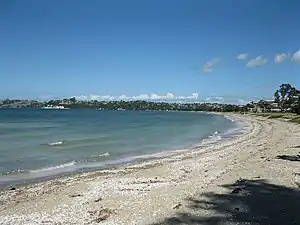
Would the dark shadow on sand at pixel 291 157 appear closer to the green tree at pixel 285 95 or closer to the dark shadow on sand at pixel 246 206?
the dark shadow on sand at pixel 246 206

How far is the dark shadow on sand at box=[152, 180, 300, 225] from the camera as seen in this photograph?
10188 mm

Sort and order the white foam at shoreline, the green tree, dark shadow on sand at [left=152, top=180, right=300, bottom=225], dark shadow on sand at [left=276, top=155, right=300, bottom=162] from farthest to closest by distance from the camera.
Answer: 1. the green tree
2. the white foam at shoreline
3. dark shadow on sand at [left=276, top=155, right=300, bottom=162]
4. dark shadow on sand at [left=152, top=180, right=300, bottom=225]

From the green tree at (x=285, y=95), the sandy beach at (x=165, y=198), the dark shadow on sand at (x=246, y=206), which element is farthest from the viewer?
the green tree at (x=285, y=95)

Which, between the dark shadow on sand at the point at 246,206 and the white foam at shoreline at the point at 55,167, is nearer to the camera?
the dark shadow on sand at the point at 246,206

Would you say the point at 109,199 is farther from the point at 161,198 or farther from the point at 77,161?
the point at 77,161

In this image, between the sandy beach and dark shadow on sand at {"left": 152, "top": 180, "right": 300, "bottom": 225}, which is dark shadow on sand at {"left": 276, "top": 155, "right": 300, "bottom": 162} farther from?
dark shadow on sand at {"left": 152, "top": 180, "right": 300, "bottom": 225}

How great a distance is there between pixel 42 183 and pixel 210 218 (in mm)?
10899

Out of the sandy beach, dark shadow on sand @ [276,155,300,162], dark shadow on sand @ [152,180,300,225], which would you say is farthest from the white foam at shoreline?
dark shadow on sand @ [276,155,300,162]

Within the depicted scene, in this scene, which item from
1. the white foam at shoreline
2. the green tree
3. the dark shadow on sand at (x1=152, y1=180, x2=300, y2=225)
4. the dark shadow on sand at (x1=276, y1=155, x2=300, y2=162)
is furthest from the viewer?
the green tree

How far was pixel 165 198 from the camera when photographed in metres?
13.4

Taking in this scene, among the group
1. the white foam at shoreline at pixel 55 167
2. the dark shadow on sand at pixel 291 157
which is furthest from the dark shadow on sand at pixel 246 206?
the white foam at shoreline at pixel 55 167

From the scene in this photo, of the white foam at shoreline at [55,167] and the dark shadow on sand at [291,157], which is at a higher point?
the dark shadow on sand at [291,157]

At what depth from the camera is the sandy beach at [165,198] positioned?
10.9 m

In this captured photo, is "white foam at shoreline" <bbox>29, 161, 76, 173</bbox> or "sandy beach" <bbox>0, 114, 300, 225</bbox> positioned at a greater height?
"sandy beach" <bbox>0, 114, 300, 225</bbox>
